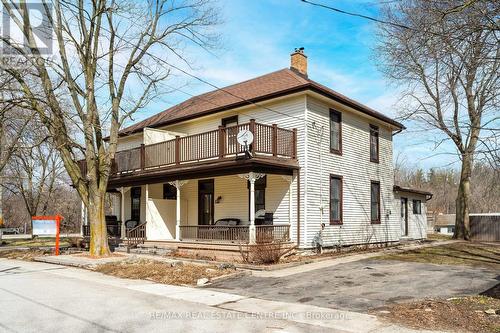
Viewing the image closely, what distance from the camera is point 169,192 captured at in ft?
72.5

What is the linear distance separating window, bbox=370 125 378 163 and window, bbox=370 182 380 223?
128 cm

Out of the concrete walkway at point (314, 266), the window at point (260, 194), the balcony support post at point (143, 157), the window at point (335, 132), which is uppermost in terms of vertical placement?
the window at point (335, 132)

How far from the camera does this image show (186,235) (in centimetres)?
1992

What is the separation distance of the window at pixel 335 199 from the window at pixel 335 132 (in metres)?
1.21

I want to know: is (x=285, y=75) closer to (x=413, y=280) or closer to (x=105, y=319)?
(x=413, y=280)

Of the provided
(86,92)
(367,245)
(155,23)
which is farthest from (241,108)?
(367,245)

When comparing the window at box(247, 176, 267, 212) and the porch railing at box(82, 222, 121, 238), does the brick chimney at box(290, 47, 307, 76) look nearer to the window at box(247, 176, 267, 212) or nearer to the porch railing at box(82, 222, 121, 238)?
the window at box(247, 176, 267, 212)

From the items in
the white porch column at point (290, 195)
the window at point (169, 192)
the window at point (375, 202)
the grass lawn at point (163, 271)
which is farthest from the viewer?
the window at point (169, 192)

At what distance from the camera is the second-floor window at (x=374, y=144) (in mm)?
21469

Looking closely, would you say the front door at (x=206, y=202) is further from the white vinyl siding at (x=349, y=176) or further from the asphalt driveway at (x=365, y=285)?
the asphalt driveway at (x=365, y=285)

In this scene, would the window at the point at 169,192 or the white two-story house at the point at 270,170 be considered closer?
the white two-story house at the point at 270,170

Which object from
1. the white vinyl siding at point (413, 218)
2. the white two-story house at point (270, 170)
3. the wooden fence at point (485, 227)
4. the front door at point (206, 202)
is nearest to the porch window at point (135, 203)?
the white two-story house at point (270, 170)

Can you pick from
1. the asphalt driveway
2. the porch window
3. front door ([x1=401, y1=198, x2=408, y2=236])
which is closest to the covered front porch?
the porch window

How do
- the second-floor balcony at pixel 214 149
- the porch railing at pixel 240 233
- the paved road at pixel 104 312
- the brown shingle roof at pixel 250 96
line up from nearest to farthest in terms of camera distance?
the paved road at pixel 104 312, the porch railing at pixel 240 233, the second-floor balcony at pixel 214 149, the brown shingle roof at pixel 250 96
